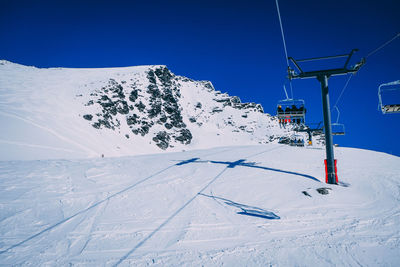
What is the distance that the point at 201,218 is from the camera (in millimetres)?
5930

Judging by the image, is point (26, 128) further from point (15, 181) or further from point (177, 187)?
point (177, 187)

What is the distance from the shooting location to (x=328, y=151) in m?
8.68

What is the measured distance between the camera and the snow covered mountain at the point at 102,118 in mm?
29375

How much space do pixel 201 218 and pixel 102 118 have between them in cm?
5194

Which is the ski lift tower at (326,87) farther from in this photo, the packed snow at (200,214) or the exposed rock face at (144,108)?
the exposed rock face at (144,108)

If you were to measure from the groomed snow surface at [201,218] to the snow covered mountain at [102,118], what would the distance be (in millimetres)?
11595

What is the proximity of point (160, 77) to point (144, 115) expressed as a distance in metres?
26.5

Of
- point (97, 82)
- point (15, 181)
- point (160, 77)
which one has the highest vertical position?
point (160, 77)

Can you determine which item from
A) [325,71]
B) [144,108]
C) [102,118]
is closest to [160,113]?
[144,108]

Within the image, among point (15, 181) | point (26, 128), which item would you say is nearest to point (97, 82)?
point (26, 128)

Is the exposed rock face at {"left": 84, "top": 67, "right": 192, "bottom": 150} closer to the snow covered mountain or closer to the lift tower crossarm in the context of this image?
the snow covered mountain

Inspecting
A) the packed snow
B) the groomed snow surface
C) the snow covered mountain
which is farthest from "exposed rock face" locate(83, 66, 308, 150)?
the groomed snow surface

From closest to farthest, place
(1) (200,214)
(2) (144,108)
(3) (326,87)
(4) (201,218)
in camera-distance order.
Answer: (4) (201,218)
(1) (200,214)
(3) (326,87)
(2) (144,108)

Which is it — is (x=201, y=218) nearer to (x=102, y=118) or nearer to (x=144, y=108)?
(x=102, y=118)
